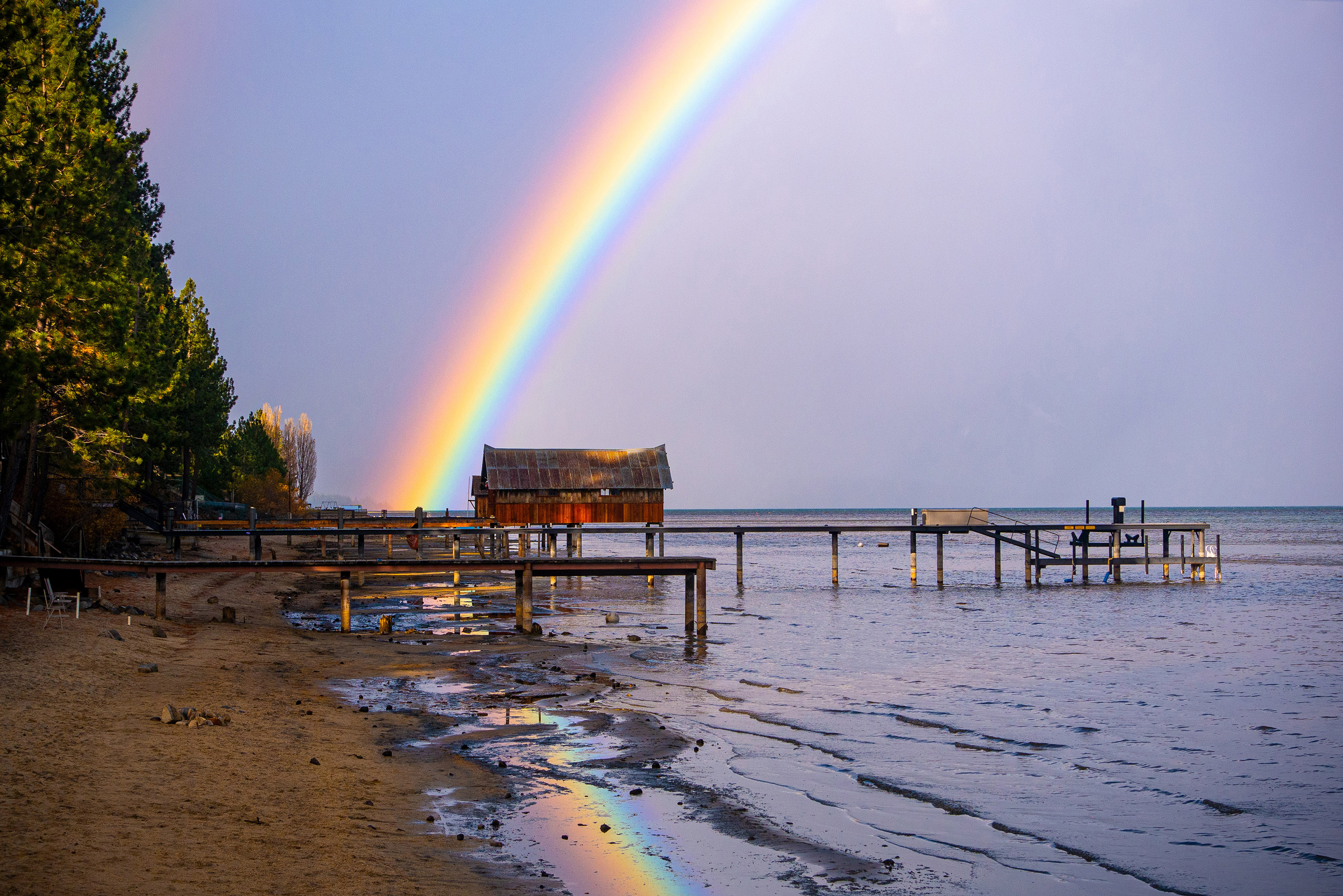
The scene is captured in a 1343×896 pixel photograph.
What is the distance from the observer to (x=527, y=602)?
32938mm

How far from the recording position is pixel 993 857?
11617 millimetres

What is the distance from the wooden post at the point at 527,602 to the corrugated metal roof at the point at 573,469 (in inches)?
796

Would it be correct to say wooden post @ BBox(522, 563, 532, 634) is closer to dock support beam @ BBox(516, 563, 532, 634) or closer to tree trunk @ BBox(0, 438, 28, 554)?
dock support beam @ BBox(516, 563, 532, 634)

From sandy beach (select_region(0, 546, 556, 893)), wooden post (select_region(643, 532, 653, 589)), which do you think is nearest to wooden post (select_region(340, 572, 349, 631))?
sandy beach (select_region(0, 546, 556, 893))

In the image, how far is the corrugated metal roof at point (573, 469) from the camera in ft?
175

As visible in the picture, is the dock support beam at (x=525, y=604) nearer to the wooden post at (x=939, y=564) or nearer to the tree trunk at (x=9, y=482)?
the tree trunk at (x=9, y=482)

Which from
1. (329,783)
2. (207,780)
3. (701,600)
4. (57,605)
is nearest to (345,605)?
(57,605)

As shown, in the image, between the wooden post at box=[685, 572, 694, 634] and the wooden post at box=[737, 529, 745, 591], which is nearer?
the wooden post at box=[685, 572, 694, 634]

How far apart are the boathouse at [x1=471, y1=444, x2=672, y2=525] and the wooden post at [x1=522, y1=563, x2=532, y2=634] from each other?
1992 cm

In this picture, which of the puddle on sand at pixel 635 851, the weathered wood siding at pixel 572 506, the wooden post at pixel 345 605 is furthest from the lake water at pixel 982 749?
the weathered wood siding at pixel 572 506

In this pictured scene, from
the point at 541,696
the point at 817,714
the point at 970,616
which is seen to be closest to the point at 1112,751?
the point at 817,714

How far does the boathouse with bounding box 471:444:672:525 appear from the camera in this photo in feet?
175

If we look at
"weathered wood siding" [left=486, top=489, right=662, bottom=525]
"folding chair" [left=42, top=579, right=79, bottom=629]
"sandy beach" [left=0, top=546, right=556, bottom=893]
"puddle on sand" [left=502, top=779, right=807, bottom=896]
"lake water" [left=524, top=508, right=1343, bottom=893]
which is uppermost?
"weathered wood siding" [left=486, top=489, right=662, bottom=525]

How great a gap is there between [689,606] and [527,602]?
212 inches
